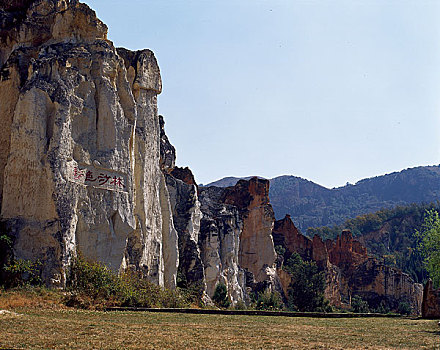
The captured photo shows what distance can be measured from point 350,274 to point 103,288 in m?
58.6

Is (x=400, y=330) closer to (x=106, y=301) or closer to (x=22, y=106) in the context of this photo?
(x=106, y=301)

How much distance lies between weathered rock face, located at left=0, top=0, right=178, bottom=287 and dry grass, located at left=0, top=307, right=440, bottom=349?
5102mm

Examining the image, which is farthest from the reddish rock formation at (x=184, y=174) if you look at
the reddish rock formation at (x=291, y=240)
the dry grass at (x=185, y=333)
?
the reddish rock formation at (x=291, y=240)

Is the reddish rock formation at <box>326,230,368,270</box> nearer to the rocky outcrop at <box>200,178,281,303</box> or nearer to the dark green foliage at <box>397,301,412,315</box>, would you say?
the dark green foliage at <box>397,301,412,315</box>

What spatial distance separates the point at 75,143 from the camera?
27016mm

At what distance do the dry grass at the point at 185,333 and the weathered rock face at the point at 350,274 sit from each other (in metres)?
46.6

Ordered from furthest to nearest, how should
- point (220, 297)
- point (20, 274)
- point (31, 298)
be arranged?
point (220, 297) → point (20, 274) → point (31, 298)

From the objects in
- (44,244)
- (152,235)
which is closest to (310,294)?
(152,235)

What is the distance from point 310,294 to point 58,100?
32164 millimetres

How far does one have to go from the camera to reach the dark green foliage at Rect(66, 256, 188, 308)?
24.1m

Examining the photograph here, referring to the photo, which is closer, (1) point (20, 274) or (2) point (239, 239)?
(1) point (20, 274)

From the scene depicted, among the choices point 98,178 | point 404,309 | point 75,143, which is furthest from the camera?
point 404,309

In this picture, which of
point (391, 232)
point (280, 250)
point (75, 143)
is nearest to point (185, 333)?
point (75, 143)

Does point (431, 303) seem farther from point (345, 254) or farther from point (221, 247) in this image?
point (345, 254)
